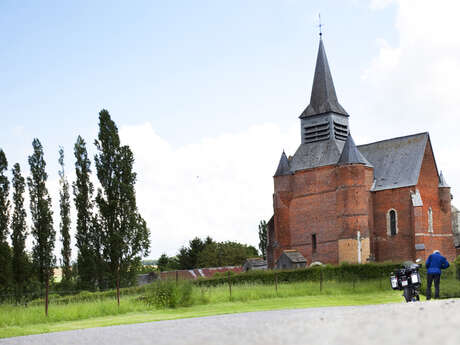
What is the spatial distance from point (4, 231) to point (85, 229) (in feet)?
19.3

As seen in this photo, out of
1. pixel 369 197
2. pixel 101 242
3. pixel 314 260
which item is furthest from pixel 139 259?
pixel 369 197

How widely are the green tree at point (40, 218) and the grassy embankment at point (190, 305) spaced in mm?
20359

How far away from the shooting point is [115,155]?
144 feet

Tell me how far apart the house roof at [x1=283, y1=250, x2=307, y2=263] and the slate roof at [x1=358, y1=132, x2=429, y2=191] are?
841 cm

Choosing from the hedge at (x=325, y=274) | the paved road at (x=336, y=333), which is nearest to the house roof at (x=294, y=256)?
the hedge at (x=325, y=274)

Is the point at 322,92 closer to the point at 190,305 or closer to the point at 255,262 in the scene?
the point at 255,262

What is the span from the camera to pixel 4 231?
46.5 metres

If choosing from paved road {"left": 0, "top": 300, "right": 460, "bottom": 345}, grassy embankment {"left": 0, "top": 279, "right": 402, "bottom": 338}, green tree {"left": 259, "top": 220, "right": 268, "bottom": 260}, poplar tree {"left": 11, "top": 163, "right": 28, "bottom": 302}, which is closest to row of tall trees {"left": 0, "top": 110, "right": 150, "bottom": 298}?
poplar tree {"left": 11, "top": 163, "right": 28, "bottom": 302}

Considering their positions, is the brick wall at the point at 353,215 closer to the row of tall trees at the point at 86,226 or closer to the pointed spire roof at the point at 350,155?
the pointed spire roof at the point at 350,155

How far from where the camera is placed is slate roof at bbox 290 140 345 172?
55.7 m

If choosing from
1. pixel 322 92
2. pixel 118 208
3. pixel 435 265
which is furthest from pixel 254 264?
pixel 435 265

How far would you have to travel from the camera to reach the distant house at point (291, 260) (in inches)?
2138

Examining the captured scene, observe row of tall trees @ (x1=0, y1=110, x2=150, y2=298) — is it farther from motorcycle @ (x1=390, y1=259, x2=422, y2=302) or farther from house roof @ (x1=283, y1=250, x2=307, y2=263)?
motorcycle @ (x1=390, y1=259, x2=422, y2=302)

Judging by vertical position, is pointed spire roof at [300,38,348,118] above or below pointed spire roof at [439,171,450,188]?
above
